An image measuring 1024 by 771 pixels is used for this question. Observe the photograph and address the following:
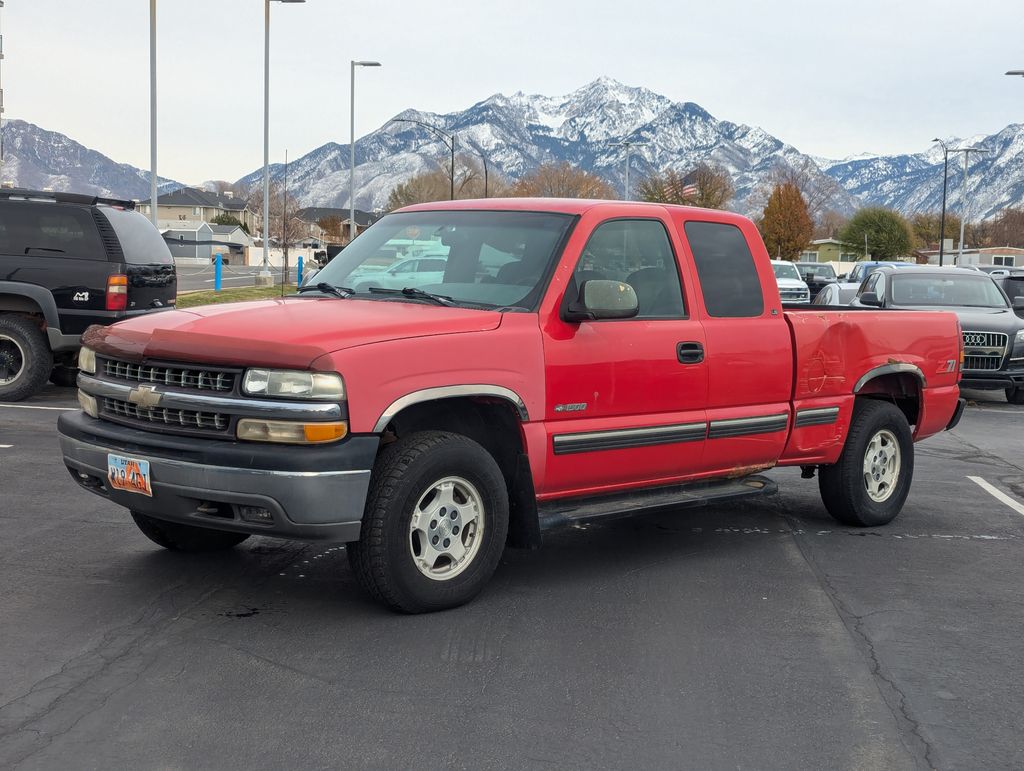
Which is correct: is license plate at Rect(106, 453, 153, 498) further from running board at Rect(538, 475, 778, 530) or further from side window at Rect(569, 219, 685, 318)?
side window at Rect(569, 219, 685, 318)

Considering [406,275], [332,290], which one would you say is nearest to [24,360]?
[332,290]

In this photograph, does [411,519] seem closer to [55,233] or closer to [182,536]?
[182,536]

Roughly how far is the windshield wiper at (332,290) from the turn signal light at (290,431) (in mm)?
1389

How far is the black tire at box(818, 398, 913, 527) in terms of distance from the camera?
26.4 feet

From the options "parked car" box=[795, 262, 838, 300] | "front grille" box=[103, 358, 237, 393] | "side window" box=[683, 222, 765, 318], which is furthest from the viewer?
"parked car" box=[795, 262, 838, 300]

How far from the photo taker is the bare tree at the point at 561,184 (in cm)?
10081

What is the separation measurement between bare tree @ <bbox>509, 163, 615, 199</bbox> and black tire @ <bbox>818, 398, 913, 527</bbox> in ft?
Result: 295

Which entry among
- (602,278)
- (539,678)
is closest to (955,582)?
(602,278)

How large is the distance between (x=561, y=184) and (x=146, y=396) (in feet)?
326

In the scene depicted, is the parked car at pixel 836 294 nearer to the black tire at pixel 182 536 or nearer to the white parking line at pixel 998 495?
the white parking line at pixel 998 495

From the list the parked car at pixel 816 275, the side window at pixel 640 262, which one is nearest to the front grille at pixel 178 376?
the side window at pixel 640 262

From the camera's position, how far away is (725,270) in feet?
23.9

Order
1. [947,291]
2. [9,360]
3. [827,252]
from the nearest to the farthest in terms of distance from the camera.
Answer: [9,360]
[947,291]
[827,252]

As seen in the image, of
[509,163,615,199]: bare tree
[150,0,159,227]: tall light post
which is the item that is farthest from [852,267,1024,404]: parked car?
[509,163,615,199]: bare tree
